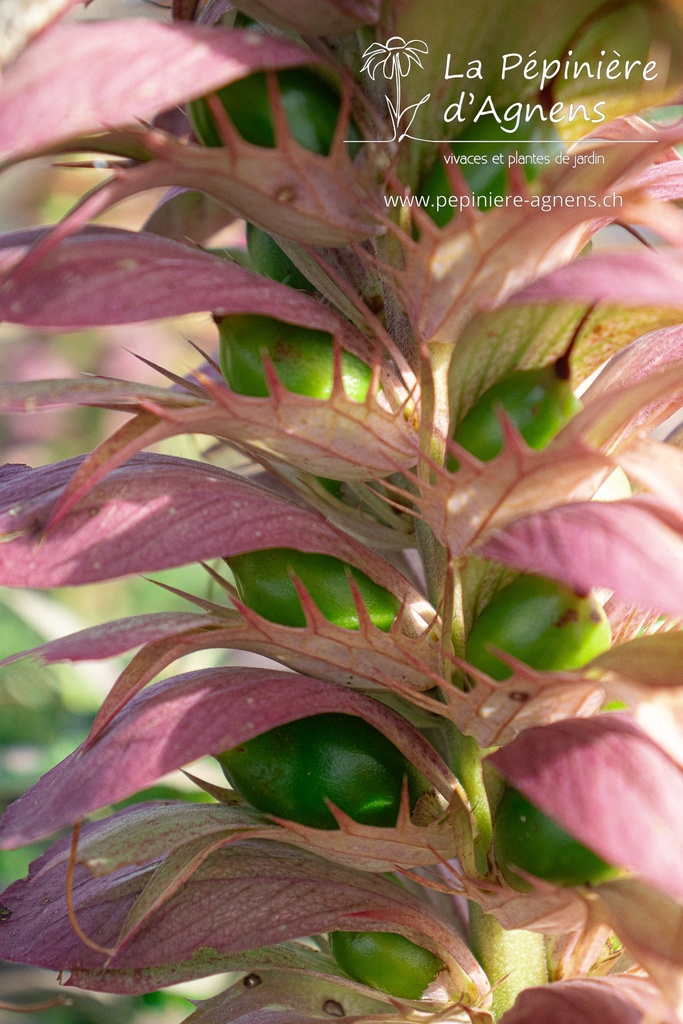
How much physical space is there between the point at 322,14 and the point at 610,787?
317 mm

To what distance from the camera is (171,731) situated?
38cm

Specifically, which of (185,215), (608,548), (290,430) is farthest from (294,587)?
(185,215)

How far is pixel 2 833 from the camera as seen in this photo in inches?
15.1

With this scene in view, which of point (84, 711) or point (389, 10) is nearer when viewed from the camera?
point (389, 10)

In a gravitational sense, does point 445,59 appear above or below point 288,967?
above

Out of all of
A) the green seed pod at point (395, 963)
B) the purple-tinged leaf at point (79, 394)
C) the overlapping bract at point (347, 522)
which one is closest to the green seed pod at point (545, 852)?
the overlapping bract at point (347, 522)

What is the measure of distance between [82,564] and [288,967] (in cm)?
27

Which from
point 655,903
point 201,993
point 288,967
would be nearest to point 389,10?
point 655,903

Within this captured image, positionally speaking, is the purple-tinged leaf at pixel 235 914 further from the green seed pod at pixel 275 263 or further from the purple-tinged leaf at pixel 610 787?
the green seed pod at pixel 275 263

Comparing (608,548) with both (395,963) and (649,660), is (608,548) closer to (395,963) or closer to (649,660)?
(649,660)

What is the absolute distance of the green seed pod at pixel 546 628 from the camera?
380 mm

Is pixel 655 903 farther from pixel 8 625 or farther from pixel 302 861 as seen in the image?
pixel 8 625

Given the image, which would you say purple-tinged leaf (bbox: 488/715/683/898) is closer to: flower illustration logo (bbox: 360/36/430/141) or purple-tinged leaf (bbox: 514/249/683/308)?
purple-tinged leaf (bbox: 514/249/683/308)

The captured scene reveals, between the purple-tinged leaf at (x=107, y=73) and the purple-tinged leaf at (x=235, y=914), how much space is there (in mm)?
326
